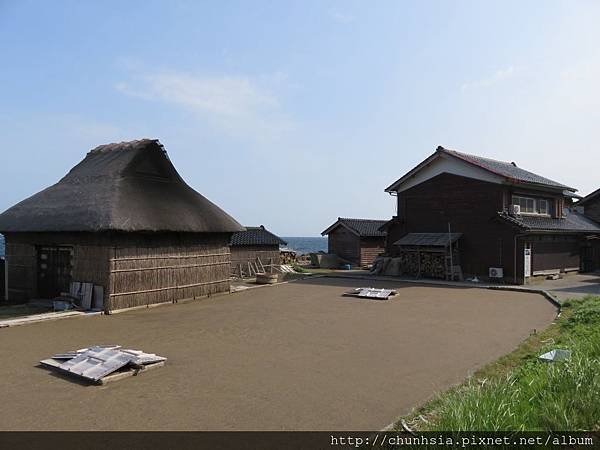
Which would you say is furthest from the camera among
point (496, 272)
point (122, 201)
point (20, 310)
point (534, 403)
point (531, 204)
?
point (531, 204)

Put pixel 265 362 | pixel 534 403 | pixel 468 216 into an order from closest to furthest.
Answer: pixel 534 403 → pixel 265 362 → pixel 468 216

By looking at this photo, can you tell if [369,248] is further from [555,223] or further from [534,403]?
[534,403]

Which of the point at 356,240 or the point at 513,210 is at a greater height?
the point at 513,210

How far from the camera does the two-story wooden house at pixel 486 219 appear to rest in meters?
21.8

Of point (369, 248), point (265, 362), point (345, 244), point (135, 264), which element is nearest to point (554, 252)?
point (369, 248)

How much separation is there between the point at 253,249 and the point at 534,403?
76.9ft

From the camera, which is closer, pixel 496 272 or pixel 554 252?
pixel 496 272

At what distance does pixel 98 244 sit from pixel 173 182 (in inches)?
191

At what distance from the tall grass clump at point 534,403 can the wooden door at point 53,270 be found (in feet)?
45.1

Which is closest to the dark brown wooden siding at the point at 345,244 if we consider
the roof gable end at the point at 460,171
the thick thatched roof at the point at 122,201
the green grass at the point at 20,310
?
the roof gable end at the point at 460,171

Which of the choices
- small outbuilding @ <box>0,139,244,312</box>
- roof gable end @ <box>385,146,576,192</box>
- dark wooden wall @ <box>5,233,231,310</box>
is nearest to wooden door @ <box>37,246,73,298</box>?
small outbuilding @ <box>0,139,244,312</box>

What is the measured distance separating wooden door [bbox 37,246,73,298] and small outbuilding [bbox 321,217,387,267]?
21250 millimetres

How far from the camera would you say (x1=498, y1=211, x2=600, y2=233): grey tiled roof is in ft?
70.6

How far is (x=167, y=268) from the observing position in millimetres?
15531
